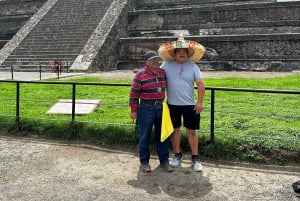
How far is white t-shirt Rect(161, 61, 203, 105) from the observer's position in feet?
14.7

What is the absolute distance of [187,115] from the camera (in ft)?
15.0

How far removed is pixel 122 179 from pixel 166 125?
89 centimetres

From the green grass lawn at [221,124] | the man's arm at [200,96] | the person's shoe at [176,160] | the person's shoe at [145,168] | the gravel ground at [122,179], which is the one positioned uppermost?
the man's arm at [200,96]

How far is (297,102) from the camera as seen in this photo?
24.7ft

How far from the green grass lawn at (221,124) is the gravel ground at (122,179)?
0.94 feet

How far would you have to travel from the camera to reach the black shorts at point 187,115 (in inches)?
179

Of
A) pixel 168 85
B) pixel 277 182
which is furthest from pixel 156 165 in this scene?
pixel 277 182

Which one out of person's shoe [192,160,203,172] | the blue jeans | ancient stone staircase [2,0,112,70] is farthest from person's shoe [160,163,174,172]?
ancient stone staircase [2,0,112,70]

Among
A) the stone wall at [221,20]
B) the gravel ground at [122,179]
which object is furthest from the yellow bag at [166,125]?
the stone wall at [221,20]

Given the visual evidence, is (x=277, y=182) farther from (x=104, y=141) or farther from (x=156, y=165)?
(x=104, y=141)

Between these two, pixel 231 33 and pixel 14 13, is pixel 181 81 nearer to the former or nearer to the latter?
pixel 231 33

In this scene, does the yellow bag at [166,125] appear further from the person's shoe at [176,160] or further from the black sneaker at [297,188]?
the black sneaker at [297,188]

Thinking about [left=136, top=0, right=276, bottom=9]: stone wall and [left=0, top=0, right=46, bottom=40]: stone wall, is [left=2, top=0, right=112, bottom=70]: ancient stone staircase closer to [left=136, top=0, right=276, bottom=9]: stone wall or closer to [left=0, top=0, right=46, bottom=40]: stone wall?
[left=136, top=0, right=276, bottom=9]: stone wall

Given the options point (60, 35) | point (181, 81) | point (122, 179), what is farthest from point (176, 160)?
point (60, 35)
